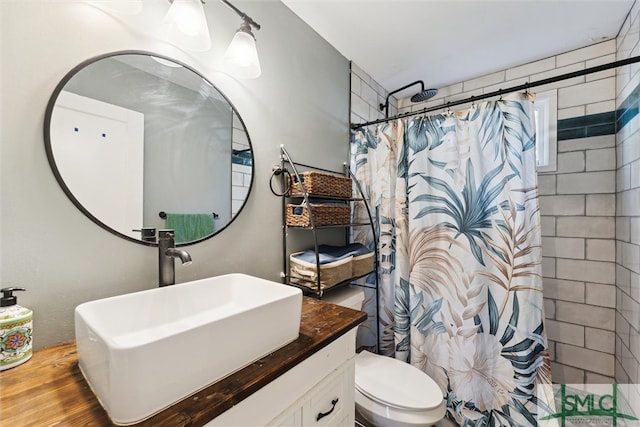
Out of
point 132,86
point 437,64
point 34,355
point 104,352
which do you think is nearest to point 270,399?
point 104,352

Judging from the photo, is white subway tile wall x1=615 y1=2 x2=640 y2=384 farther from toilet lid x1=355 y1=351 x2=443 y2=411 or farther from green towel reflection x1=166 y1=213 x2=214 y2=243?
green towel reflection x1=166 y1=213 x2=214 y2=243

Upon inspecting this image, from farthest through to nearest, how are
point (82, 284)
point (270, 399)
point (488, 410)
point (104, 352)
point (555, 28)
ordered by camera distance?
point (555, 28) < point (488, 410) < point (82, 284) < point (270, 399) < point (104, 352)

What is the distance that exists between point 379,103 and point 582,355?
2312 mm

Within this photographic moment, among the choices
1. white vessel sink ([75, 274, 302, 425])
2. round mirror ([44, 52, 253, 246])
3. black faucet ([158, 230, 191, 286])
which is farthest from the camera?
black faucet ([158, 230, 191, 286])

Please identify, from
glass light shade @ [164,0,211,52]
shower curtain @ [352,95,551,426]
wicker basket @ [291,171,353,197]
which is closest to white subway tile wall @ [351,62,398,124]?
shower curtain @ [352,95,551,426]

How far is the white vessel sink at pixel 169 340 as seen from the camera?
0.47 metres

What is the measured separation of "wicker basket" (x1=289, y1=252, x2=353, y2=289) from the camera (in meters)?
1.31

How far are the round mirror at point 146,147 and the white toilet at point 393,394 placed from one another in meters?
0.84

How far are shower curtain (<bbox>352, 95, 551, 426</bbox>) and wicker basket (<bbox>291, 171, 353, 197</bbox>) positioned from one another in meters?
0.42

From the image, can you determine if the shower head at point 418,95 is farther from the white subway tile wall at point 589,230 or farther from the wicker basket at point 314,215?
Answer: the wicker basket at point 314,215

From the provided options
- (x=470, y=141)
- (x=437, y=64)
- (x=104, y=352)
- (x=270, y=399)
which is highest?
(x=437, y=64)

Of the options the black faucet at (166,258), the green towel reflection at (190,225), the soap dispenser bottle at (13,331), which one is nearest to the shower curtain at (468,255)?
the green towel reflection at (190,225)

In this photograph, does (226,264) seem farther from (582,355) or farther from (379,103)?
(582,355)

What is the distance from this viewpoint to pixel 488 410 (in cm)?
146
